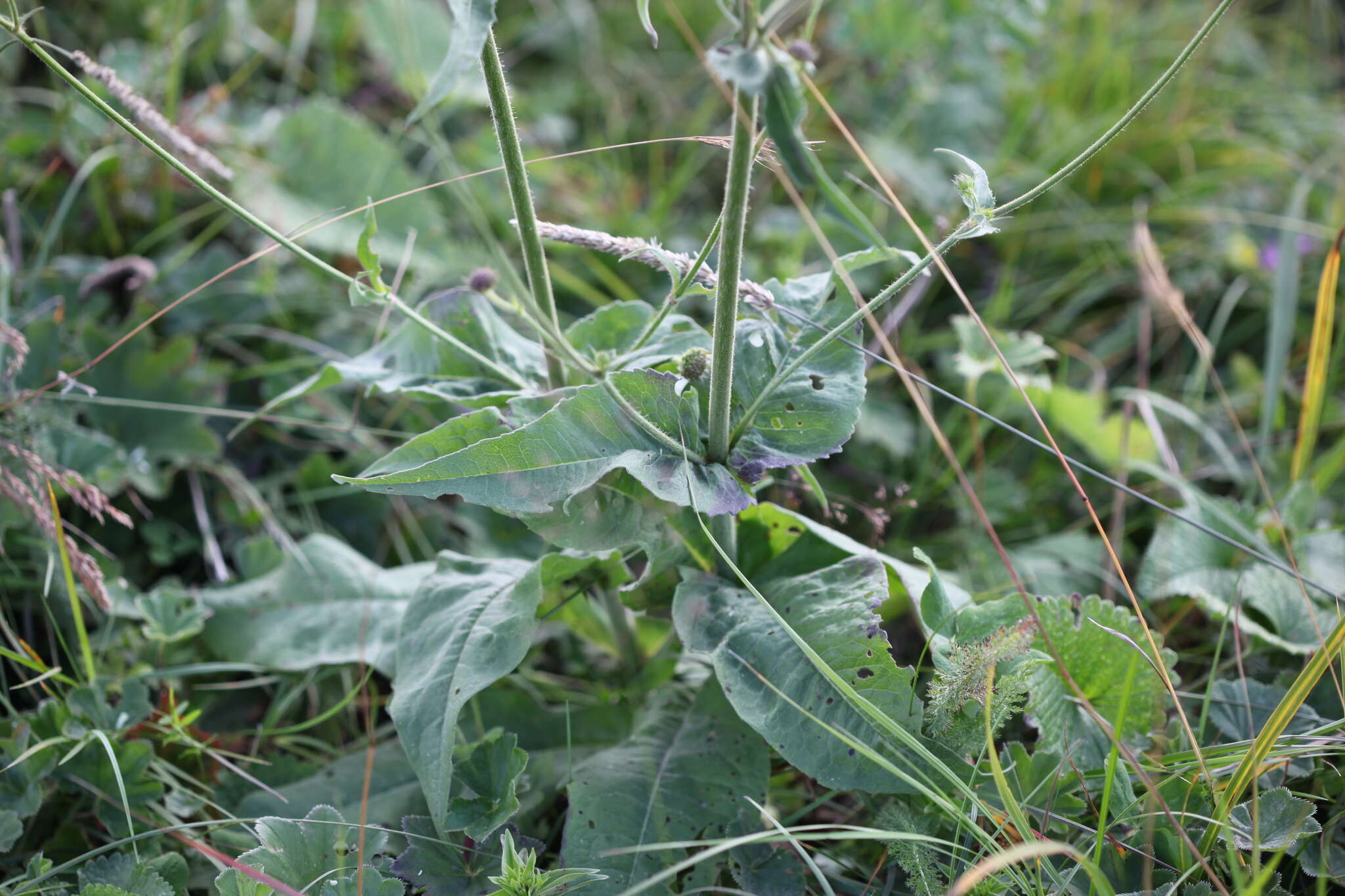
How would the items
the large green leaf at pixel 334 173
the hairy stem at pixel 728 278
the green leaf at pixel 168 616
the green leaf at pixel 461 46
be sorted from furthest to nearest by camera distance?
the large green leaf at pixel 334 173 → the green leaf at pixel 168 616 → the hairy stem at pixel 728 278 → the green leaf at pixel 461 46

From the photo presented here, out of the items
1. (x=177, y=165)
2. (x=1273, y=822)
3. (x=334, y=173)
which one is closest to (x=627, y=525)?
(x=177, y=165)

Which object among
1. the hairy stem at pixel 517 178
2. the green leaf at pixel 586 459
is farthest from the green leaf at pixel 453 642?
the hairy stem at pixel 517 178

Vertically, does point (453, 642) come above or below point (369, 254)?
below

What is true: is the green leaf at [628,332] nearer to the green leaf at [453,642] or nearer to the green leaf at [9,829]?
the green leaf at [453,642]

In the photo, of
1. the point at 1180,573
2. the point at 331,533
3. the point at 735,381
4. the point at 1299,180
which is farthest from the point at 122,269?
the point at 1299,180

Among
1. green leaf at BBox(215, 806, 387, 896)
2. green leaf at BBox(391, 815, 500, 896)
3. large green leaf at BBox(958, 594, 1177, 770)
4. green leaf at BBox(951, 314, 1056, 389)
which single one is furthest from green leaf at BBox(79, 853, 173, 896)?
green leaf at BBox(951, 314, 1056, 389)

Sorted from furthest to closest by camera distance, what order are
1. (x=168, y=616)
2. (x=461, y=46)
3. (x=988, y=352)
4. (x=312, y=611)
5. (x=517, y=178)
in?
(x=988, y=352), (x=312, y=611), (x=168, y=616), (x=517, y=178), (x=461, y=46)

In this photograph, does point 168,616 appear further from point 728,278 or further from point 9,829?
point 728,278

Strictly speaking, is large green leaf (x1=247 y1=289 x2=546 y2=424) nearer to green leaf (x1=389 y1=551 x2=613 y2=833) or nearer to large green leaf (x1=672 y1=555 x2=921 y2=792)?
green leaf (x1=389 y1=551 x2=613 y2=833)
